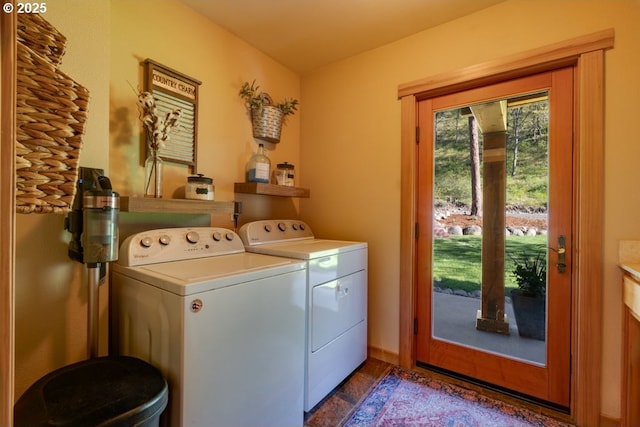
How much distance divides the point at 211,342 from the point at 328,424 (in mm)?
945

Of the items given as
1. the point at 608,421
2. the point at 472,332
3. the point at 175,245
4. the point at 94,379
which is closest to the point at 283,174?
the point at 175,245

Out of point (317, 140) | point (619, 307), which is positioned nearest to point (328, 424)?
point (619, 307)

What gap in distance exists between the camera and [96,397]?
88 cm

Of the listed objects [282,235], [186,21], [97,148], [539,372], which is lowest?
[539,372]

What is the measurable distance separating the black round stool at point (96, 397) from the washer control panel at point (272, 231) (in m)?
1.02

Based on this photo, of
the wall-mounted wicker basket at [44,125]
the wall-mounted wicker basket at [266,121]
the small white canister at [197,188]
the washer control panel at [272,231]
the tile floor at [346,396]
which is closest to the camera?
the wall-mounted wicker basket at [44,125]

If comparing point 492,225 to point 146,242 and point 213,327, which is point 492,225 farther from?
point 146,242

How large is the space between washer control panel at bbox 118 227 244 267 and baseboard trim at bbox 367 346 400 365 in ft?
4.48

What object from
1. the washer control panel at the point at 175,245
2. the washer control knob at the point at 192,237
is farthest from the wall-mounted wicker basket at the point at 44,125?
the washer control knob at the point at 192,237

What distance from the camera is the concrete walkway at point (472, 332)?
1.76 metres

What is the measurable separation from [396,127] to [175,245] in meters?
1.76

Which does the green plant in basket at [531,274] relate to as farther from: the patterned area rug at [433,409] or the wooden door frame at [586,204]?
the patterned area rug at [433,409]

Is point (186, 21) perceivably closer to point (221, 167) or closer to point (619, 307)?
point (221, 167)

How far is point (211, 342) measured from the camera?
3.55 feet
